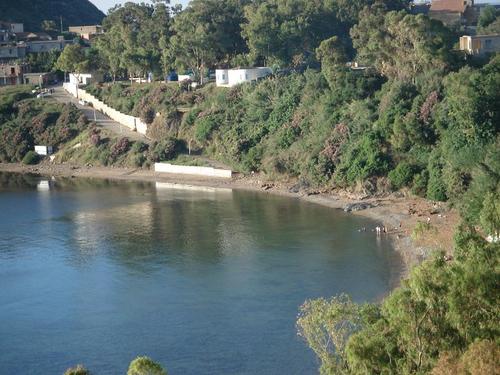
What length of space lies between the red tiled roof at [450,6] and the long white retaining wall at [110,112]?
22109mm

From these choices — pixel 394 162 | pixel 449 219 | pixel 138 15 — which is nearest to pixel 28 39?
pixel 138 15

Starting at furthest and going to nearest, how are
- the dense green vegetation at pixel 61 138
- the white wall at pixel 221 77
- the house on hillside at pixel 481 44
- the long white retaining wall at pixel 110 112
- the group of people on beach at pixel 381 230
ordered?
the long white retaining wall at pixel 110 112 < the white wall at pixel 221 77 < the dense green vegetation at pixel 61 138 < the house on hillside at pixel 481 44 < the group of people on beach at pixel 381 230

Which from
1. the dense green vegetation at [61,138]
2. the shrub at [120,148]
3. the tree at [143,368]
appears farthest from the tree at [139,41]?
the tree at [143,368]

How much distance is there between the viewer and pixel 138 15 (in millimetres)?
64500

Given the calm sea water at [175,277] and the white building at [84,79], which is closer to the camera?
the calm sea water at [175,277]

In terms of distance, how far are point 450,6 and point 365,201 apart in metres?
28.7

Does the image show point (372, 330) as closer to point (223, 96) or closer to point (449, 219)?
point (449, 219)

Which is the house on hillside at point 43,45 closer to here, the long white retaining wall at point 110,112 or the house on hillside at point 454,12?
the long white retaining wall at point 110,112

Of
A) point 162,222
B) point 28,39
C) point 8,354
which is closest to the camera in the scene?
point 8,354

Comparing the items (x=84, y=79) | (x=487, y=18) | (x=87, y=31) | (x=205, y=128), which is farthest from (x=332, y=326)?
(x=87, y=31)

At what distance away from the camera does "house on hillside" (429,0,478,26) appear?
5784 cm

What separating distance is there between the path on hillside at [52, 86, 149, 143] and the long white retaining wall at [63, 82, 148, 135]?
0.27 m

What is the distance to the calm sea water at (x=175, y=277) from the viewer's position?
73.4 feet

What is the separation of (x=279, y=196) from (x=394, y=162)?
5591mm
